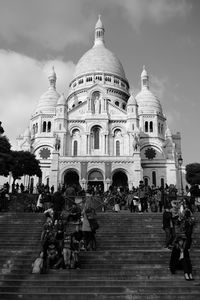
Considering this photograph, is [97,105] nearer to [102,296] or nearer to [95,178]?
[95,178]

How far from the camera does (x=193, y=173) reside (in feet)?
176

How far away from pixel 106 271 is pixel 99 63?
6294 cm

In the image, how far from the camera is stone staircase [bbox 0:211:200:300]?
31.8ft

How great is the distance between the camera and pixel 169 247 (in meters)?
13.5

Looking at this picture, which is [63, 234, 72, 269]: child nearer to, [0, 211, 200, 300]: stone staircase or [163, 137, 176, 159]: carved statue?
[0, 211, 200, 300]: stone staircase

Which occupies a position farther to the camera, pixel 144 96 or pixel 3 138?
pixel 144 96

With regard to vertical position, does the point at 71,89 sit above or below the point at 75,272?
above

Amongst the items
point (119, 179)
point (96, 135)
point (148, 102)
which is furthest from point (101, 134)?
point (148, 102)

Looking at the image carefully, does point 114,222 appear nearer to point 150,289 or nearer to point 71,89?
point 150,289

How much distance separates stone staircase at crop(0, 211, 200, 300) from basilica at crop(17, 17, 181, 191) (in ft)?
97.1

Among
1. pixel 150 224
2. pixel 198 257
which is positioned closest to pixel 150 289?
pixel 198 257

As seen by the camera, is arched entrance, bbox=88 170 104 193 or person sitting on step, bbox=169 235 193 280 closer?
person sitting on step, bbox=169 235 193 280

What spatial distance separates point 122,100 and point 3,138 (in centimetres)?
3655

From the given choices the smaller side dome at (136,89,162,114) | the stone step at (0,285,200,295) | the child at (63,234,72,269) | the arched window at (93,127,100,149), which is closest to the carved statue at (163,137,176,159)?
the smaller side dome at (136,89,162,114)
